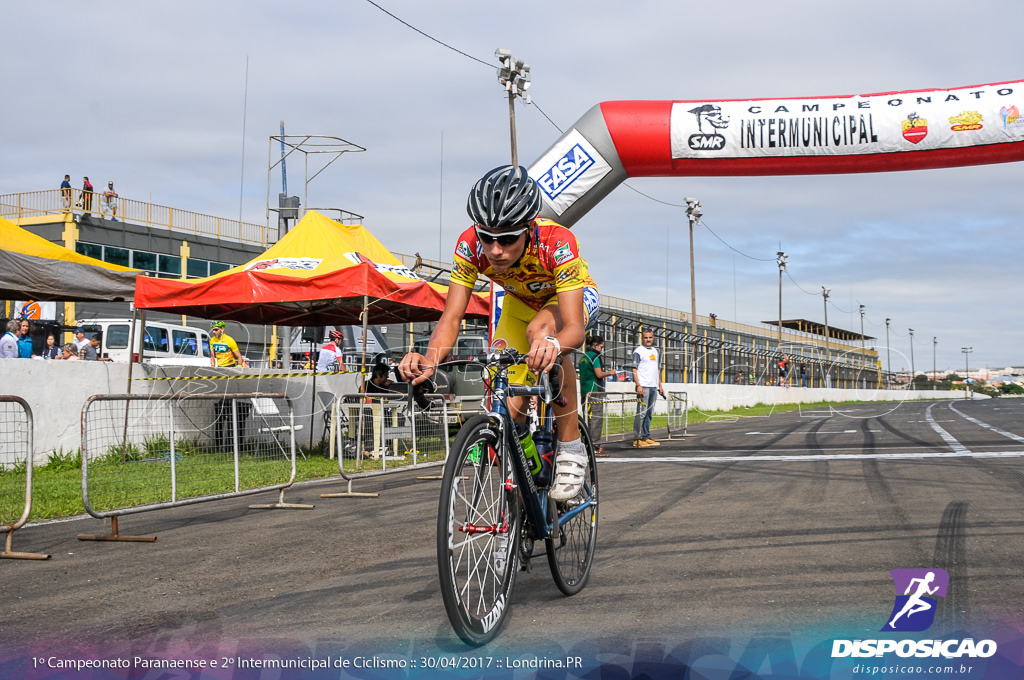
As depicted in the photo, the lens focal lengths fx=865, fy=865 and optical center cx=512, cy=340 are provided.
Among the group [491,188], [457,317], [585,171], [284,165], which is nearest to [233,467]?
[457,317]

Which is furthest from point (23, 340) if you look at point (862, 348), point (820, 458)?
point (862, 348)

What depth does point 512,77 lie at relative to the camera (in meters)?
23.9

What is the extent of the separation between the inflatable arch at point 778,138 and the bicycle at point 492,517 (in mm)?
8302

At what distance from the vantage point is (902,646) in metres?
3.30

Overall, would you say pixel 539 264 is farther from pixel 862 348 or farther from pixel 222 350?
pixel 862 348

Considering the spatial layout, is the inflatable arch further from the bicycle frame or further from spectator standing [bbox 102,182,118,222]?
spectator standing [bbox 102,182,118,222]

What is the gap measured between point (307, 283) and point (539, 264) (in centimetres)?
871

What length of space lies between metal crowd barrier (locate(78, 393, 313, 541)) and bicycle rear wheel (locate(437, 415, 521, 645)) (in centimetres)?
357

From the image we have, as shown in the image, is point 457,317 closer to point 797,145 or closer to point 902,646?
point 902,646

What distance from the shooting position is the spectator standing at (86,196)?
34562mm

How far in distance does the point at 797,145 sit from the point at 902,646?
30.9 ft

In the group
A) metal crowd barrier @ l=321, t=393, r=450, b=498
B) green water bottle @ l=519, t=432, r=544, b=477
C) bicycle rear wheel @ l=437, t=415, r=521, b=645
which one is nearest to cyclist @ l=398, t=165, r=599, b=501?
green water bottle @ l=519, t=432, r=544, b=477

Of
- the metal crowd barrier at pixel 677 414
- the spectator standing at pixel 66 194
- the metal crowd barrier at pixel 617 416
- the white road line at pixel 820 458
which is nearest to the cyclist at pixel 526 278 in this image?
the white road line at pixel 820 458

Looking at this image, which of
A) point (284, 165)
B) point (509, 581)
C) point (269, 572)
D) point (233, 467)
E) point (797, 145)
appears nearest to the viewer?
point (509, 581)
